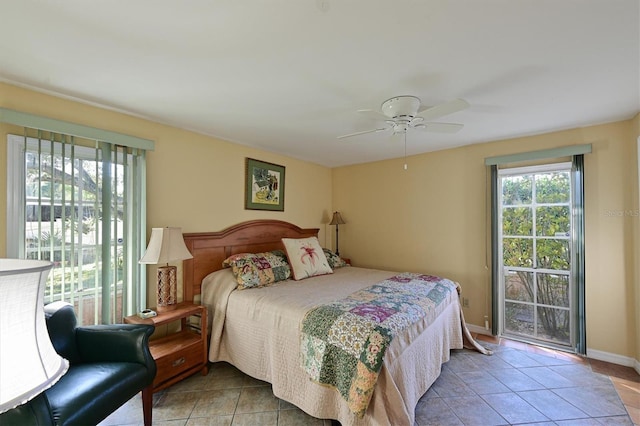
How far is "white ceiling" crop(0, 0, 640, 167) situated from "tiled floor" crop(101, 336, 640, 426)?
2288 mm

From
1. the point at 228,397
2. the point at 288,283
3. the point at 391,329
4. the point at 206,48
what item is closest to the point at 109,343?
the point at 228,397

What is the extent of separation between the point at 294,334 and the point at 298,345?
3.1 inches

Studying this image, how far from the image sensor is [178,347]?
222 cm

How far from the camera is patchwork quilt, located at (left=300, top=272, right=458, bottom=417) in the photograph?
157cm

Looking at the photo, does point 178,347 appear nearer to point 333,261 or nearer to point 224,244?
point 224,244

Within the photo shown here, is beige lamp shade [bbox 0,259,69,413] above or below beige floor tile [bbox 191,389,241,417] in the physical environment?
above

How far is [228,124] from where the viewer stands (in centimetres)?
272

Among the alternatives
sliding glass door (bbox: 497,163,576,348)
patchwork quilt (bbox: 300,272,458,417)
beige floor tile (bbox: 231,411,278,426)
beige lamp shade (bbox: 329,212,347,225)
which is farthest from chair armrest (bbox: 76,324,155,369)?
sliding glass door (bbox: 497,163,576,348)

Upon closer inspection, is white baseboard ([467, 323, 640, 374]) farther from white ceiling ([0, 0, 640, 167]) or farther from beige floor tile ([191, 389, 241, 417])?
beige floor tile ([191, 389, 241, 417])

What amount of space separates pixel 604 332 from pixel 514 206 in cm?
142

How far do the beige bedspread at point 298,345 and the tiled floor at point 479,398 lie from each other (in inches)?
5.6

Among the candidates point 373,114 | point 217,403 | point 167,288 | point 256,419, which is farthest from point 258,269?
point 373,114

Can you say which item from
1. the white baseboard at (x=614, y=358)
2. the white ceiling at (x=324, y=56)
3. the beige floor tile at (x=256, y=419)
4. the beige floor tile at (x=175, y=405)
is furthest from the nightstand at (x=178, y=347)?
the white baseboard at (x=614, y=358)

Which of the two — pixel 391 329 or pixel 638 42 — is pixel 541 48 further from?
pixel 391 329
